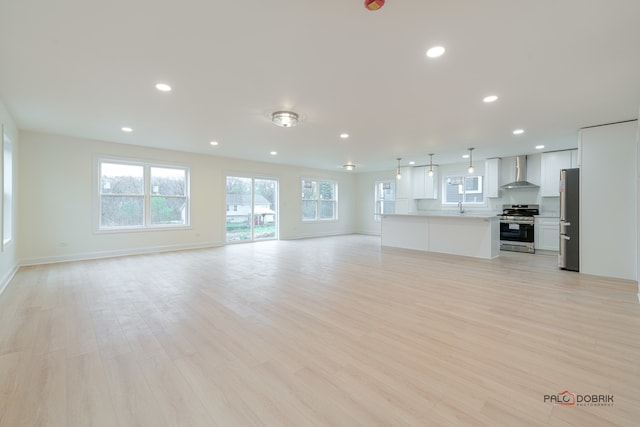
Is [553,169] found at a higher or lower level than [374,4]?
lower

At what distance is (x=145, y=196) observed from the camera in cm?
661

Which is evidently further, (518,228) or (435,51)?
(518,228)

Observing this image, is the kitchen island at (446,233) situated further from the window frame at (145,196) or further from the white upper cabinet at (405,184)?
the window frame at (145,196)

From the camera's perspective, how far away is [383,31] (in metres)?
2.19

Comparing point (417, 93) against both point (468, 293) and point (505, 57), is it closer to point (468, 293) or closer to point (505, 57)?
point (505, 57)

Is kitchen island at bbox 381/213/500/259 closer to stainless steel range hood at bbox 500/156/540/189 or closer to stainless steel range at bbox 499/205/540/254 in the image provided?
stainless steel range at bbox 499/205/540/254

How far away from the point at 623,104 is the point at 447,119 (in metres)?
2.22

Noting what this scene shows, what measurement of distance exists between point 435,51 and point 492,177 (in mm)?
6598

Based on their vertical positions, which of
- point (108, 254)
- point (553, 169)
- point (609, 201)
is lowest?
point (108, 254)

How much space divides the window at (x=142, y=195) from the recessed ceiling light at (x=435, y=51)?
6.72 metres

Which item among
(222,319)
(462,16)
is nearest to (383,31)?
(462,16)

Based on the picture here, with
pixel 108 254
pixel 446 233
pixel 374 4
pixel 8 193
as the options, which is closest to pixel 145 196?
pixel 108 254

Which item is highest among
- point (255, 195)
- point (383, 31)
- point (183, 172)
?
point (383, 31)

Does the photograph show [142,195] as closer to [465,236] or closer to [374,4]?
[374,4]
